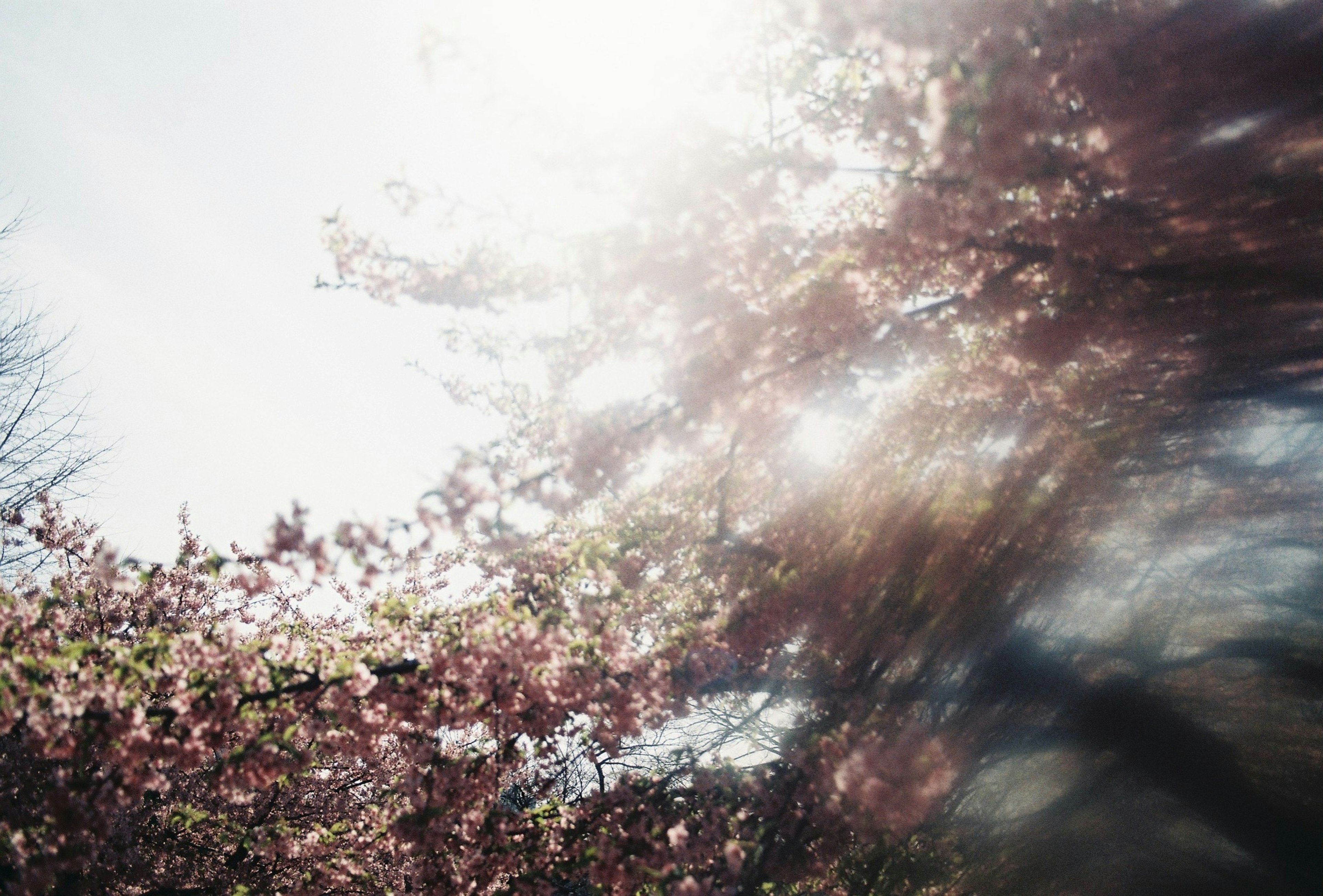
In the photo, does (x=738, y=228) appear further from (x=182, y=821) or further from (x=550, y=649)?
(x=182, y=821)

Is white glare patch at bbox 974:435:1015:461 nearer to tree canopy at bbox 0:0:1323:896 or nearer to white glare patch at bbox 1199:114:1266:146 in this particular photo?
tree canopy at bbox 0:0:1323:896

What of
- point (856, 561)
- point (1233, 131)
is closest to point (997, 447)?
point (856, 561)

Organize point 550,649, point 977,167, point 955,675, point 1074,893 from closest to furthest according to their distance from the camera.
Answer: point 977,167 → point 550,649 → point 955,675 → point 1074,893

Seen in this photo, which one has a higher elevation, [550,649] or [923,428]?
[923,428]

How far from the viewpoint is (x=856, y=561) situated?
6566 mm

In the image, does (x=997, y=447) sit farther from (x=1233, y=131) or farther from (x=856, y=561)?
(x=1233, y=131)

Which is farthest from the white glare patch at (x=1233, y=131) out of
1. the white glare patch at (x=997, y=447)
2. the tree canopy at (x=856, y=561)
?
the white glare patch at (x=997, y=447)

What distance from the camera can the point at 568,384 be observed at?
510 cm

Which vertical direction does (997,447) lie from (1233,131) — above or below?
above

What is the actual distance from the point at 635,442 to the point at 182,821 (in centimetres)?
702

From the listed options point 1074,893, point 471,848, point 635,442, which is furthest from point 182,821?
point 1074,893

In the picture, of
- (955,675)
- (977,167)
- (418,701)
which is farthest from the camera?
(955,675)

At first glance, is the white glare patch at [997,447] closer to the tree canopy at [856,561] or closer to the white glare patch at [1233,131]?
the tree canopy at [856,561]

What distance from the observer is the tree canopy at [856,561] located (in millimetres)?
3307
